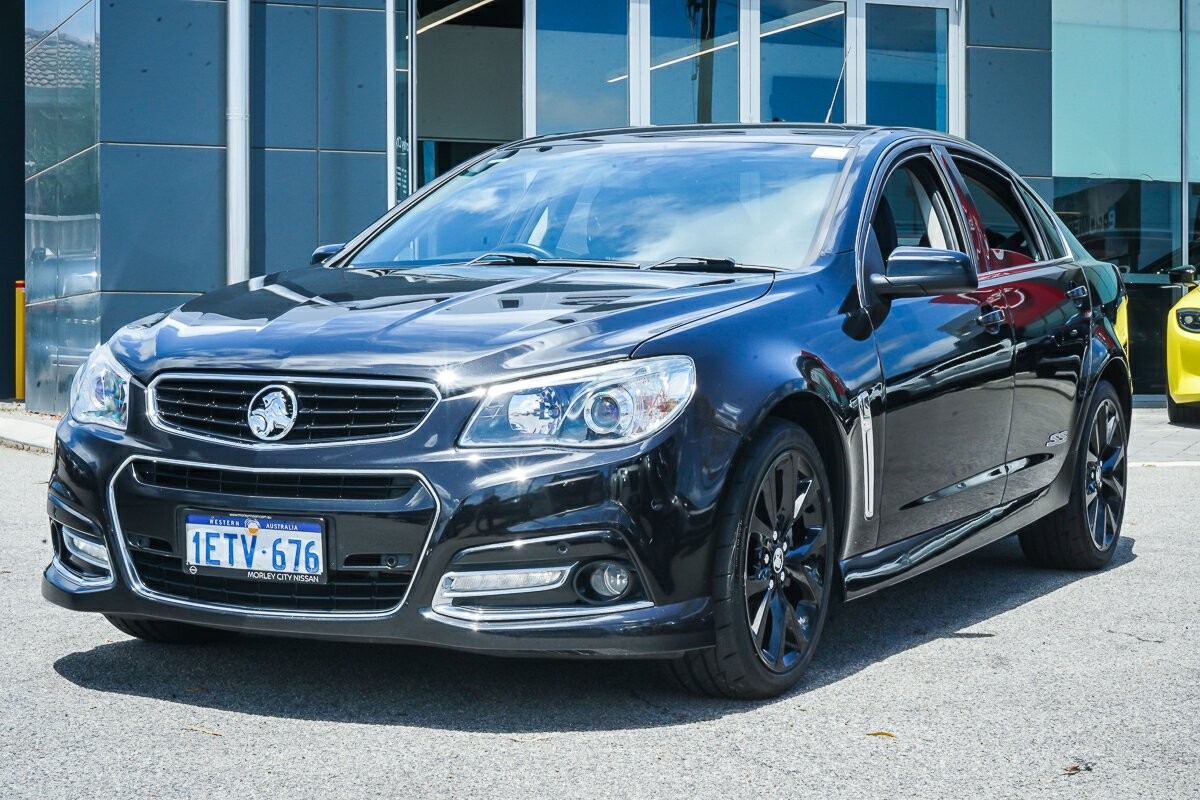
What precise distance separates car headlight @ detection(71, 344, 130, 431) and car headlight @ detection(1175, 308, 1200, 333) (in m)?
10.4

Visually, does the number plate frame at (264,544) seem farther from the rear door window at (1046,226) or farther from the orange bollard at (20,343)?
the orange bollard at (20,343)

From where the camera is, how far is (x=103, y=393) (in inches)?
175

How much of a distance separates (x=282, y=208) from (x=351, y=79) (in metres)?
1.26

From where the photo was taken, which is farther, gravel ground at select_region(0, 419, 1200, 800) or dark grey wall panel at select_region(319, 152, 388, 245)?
dark grey wall panel at select_region(319, 152, 388, 245)

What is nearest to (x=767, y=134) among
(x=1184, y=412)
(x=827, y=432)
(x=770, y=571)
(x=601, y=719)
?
(x=827, y=432)

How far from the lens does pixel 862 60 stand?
54.0 feet

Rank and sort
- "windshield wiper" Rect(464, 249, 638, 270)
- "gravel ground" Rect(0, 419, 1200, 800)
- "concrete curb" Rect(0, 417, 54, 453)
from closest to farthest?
"gravel ground" Rect(0, 419, 1200, 800), "windshield wiper" Rect(464, 249, 638, 270), "concrete curb" Rect(0, 417, 54, 453)

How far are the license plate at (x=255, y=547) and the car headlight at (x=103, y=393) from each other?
0.41 m

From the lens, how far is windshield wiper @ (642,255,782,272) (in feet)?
15.8

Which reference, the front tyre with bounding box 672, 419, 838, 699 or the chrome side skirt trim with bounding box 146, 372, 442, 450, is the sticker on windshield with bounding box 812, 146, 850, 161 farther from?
the chrome side skirt trim with bounding box 146, 372, 442, 450

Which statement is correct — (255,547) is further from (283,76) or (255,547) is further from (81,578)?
(283,76)

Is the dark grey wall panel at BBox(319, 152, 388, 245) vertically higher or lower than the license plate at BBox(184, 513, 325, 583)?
higher

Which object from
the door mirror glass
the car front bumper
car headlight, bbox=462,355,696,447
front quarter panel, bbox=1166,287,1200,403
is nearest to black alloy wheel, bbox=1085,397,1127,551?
the car front bumper

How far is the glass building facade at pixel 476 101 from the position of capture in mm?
14242
